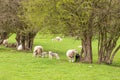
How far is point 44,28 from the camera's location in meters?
26.0

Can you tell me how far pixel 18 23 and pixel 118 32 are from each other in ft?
42.8

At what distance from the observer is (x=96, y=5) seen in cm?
2323

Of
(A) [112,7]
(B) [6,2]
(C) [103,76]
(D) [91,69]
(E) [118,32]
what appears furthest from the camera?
(B) [6,2]

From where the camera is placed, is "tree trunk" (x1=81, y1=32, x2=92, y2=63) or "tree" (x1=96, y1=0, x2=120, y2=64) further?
"tree trunk" (x1=81, y1=32, x2=92, y2=63)

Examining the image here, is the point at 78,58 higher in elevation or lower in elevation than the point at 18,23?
lower

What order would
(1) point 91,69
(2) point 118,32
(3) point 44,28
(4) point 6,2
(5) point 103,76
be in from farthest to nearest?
(4) point 6,2 → (3) point 44,28 → (2) point 118,32 → (1) point 91,69 → (5) point 103,76

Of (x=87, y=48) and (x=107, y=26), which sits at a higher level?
(x=107, y=26)

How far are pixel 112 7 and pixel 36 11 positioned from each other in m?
5.36

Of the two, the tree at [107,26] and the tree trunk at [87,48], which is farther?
the tree trunk at [87,48]

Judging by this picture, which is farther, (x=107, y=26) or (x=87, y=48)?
(x=87, y=48)

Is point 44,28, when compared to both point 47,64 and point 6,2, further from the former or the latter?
point 6,2

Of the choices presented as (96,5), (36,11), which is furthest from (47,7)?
(96,5)

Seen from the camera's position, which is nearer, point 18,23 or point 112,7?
point 112,7

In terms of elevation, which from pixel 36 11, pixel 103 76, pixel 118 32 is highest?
pixel 36 11
